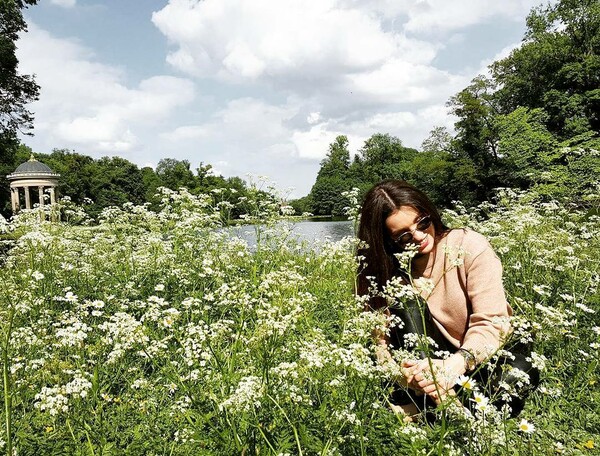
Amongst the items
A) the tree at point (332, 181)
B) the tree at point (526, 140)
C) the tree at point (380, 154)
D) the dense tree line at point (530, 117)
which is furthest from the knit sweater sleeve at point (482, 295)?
the tree at point (380, 154)

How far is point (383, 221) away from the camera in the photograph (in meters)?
3.24

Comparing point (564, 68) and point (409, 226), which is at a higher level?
point (564, 68)

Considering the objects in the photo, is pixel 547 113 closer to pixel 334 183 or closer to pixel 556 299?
pixel 556 299

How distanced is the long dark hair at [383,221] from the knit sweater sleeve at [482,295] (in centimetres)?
39

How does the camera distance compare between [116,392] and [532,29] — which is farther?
[532,29]

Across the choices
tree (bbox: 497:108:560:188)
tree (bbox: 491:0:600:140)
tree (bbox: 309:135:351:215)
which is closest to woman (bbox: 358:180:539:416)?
tree (bbox: 497:108:560:188)

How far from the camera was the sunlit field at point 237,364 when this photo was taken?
215 cm

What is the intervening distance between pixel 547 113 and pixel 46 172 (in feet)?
130

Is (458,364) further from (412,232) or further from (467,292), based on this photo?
(412,232)

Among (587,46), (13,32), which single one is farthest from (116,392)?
(587,46)

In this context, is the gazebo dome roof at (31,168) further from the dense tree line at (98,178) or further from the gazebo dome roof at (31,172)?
the dense tree line at (98,178)

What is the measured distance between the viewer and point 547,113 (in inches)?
1252

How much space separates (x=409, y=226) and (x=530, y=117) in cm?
3084

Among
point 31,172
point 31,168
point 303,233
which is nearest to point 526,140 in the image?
point 303,233
